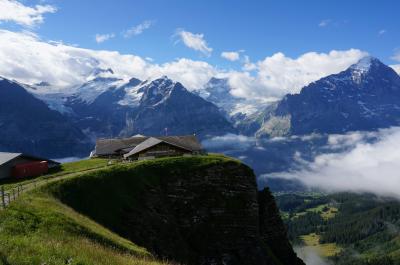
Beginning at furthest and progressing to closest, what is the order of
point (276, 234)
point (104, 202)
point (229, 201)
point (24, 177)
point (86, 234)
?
point (276, 234)
point (24, 177)
point (229, 201)
point (104, 202)
point (86, 234)

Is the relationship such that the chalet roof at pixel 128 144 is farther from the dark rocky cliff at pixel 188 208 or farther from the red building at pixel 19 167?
the red building at pixel 19 167

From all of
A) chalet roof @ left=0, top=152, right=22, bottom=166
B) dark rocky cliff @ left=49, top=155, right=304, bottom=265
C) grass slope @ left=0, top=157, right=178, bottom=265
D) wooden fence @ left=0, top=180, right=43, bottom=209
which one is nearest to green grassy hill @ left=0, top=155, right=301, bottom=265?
dark rocky cliff @ left=49, top=155, right=304, bottom=265

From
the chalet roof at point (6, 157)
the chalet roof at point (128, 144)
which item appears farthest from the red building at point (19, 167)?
the chalet roof at point (128, 144)

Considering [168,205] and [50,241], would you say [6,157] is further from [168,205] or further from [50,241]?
[50,241]

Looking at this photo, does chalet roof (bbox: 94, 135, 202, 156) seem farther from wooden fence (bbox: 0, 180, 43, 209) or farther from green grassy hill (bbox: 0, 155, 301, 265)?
wooden fence (bbox: 0, 180, 43, 209)

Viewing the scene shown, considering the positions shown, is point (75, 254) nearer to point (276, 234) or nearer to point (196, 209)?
point (196, 209)

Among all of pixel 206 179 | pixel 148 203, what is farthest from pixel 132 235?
pixel 206 179

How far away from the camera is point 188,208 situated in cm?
7825

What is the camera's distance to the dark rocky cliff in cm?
6388

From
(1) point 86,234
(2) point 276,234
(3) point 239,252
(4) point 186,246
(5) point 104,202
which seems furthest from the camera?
(2) point 276,234

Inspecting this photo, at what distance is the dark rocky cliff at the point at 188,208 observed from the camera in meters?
63.9

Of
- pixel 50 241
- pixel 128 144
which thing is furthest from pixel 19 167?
pixel 50 241

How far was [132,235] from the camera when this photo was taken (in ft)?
198

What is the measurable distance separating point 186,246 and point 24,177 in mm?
35439
